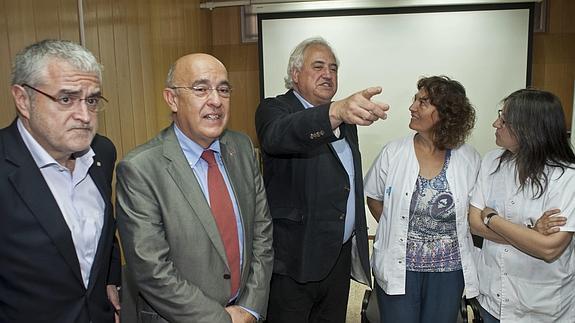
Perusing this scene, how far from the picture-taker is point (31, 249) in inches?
48.0

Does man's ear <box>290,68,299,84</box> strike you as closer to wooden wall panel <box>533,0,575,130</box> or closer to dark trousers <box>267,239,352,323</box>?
dark trousers <box>267,239,352,323</box>

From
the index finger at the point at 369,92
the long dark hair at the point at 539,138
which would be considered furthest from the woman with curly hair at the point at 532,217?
the index finger at the point at 369,92

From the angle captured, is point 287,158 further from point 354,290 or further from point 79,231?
point 354,290

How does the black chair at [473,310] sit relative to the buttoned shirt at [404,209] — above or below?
below

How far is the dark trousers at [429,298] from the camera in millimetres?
2047

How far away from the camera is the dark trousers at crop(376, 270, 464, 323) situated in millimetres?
2047

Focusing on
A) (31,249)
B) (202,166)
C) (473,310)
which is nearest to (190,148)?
(202,166)

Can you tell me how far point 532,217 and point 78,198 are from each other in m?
1.72

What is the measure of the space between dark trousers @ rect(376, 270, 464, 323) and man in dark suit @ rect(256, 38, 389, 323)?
7.1 inches

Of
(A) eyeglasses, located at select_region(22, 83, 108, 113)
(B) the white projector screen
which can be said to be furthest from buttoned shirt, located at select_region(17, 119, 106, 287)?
(B) the white projector screen

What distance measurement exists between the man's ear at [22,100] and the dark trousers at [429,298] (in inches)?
64.7

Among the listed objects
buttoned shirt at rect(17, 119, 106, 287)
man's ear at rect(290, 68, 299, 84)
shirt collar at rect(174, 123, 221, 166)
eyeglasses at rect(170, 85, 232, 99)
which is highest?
man's ear at rect(290, 68, 299, 84)

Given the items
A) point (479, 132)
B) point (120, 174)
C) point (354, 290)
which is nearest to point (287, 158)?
point (120, 174)

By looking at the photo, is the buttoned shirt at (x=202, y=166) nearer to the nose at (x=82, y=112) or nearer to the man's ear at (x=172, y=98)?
the man's ear at (x=172, y=98)
